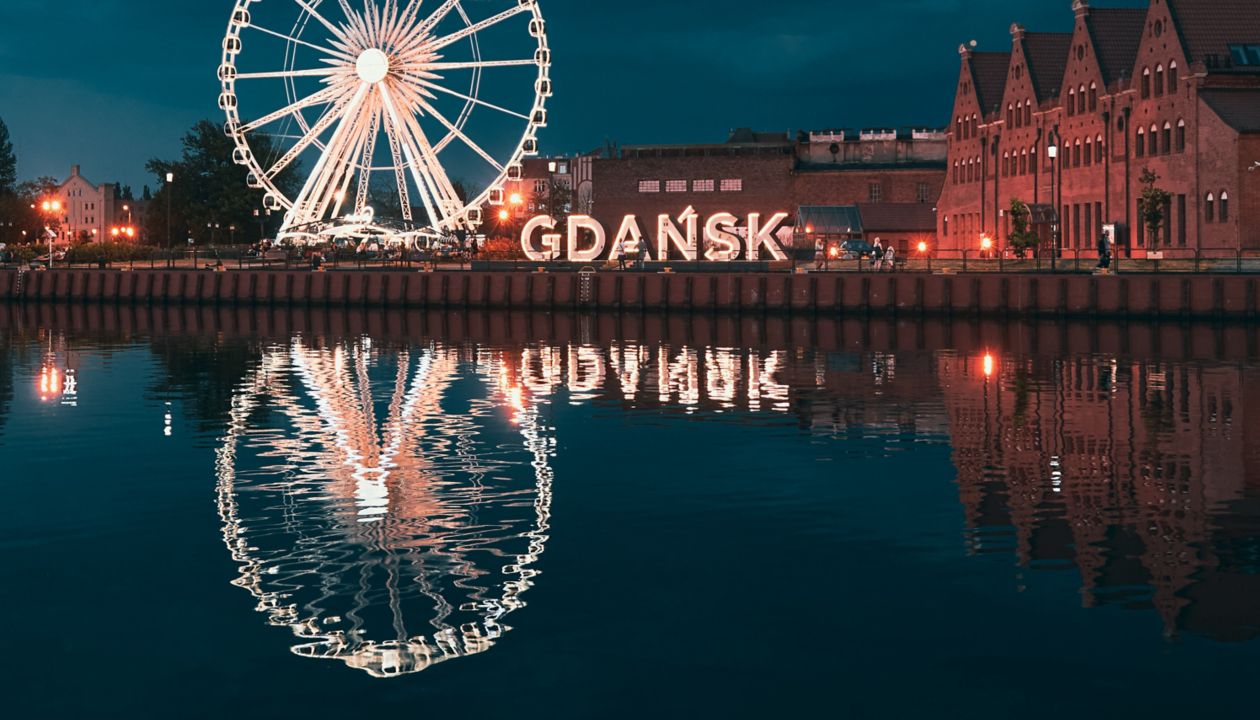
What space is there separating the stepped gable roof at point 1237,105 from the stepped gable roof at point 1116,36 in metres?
10.2

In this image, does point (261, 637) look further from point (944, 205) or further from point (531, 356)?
point (944, 205)

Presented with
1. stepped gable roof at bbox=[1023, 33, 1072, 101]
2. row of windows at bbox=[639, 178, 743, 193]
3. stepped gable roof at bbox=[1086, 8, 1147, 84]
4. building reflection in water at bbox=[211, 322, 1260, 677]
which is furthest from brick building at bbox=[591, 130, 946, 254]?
building reflection in water at bbox=[211, 322, 1260, 677]

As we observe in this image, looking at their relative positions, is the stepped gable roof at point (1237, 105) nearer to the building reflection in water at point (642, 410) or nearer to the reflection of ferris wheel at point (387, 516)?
the building reflection in water at point (642, 410)

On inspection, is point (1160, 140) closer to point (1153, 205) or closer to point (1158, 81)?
point (1158, 81)

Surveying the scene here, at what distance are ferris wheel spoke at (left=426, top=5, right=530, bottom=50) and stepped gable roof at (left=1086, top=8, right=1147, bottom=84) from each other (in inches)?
1241

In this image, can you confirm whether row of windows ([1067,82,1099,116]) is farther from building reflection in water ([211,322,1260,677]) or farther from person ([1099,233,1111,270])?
building reflection in water ([211,322,1260,677])

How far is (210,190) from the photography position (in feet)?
609

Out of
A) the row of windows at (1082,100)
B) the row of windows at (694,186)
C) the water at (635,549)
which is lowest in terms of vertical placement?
the water at (635,549)

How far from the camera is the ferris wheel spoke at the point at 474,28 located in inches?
3511

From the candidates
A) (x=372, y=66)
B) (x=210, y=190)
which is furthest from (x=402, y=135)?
(x=210, y=190)

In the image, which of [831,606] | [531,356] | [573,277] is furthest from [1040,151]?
[831,606]

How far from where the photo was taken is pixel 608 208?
13675cm

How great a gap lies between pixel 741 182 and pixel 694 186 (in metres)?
3.98

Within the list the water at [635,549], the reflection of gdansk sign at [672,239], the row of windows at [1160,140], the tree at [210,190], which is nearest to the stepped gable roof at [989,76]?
the reflection of gdansk sign at [672,239]
